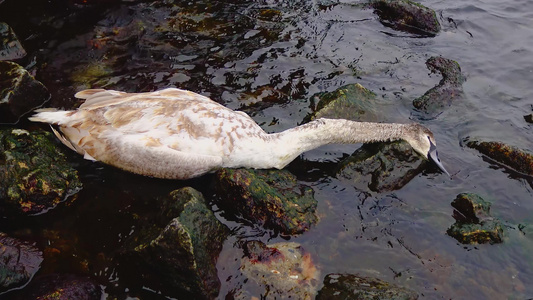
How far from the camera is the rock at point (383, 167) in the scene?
21.9 ft

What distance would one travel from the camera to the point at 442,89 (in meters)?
8.69

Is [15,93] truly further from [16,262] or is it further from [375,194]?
[375,194]

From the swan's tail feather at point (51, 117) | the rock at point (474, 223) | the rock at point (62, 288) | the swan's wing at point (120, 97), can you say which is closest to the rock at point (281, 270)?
the rock at point (62, 288)

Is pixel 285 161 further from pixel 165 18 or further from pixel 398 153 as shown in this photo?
pixel 165 18

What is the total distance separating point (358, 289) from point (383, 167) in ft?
7.30

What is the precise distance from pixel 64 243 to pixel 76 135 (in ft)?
5.22

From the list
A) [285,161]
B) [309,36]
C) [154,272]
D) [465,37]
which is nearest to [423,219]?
[285,161]

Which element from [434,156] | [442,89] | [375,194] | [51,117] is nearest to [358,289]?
[375,194]

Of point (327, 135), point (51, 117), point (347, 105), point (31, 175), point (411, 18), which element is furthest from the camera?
point (411, 18)

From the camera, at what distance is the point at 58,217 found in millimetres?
5867

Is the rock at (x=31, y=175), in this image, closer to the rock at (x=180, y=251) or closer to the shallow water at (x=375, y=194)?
the shallow water at (x=375, y=194)

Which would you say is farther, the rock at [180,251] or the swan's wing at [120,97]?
the swan's wing at [120,97]

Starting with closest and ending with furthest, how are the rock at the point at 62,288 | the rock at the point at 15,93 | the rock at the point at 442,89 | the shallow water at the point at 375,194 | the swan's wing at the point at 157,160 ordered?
the rock at the point at 62,288, the shallow water at the point at 375,194, the swan's wing at the point at 157,160, the rock at the point at 15,93, the rock at the point at 442,89

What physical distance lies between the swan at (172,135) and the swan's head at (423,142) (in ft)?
0.59
